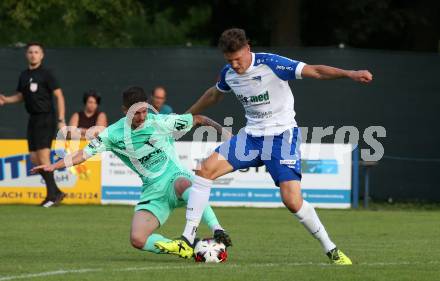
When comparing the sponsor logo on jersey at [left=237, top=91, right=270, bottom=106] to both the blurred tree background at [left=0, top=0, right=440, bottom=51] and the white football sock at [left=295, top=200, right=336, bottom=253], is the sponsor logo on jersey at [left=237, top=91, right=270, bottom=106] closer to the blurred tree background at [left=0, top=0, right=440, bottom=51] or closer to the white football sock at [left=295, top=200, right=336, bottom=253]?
the white football sock at [left=295, top=200, right=336, bottom=253]

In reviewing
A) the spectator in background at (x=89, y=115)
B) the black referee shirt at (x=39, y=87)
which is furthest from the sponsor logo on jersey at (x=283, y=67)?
the spectator in background at (x=89, y=115)

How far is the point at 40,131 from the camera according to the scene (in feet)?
54.6

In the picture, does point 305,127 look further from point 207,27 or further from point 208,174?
point 208,174

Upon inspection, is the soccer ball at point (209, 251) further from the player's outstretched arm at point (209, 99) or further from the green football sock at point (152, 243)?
the player's outstretched arm at point (209, 99)

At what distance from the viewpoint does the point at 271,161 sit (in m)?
9.61

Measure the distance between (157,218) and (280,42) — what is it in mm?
13483

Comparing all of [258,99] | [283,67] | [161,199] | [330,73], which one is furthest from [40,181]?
[330,73]

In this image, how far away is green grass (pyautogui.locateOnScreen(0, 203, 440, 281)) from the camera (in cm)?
871

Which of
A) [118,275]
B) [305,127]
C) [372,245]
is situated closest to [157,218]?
[118,275]

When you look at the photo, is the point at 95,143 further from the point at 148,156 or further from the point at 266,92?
the point at 266,92

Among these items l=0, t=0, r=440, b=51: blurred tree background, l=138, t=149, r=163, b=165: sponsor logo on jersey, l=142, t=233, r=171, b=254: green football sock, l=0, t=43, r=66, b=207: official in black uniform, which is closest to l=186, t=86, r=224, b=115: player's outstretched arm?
l=138, t=149, r=163, b=165: sponsor logo on jersey

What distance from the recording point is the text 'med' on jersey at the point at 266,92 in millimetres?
9570

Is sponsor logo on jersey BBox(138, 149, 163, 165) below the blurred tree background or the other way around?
below

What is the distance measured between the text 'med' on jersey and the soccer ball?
1.01 m
